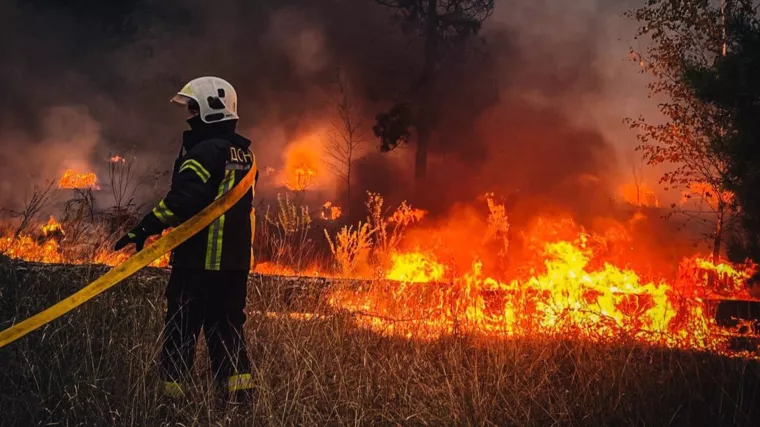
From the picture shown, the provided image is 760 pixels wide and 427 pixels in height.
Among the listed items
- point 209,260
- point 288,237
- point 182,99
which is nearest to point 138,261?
point 209,260

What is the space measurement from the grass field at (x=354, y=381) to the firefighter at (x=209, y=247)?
0.16 metres

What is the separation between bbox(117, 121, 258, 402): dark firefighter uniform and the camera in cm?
400

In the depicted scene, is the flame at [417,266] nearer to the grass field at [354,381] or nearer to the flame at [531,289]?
the flame at [531,289]

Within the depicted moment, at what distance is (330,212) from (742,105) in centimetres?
1566

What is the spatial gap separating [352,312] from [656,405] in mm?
2765

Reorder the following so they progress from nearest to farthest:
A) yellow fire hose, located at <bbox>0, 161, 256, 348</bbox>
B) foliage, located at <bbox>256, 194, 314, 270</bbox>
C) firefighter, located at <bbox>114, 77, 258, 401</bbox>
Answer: yellow fire hose, located at <bbox>0, 161, 256, 348</bbox>, firefighter, located at <bbox>114, 77, 258, 401</bbox>, foliage, located at <bbox>256, 194, 314, 270</bbox>

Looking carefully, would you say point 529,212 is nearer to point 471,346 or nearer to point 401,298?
point 401,298

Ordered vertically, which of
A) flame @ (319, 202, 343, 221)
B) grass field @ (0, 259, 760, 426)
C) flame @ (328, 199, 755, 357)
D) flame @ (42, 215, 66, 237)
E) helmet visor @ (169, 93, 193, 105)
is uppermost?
flame @ (319, 202, 343, 221)

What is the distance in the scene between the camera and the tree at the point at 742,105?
4.22 metres

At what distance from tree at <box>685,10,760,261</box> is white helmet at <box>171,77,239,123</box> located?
10.8 feet

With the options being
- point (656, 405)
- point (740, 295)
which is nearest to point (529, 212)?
point (740, 295)

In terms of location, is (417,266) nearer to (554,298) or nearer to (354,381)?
(554,298)

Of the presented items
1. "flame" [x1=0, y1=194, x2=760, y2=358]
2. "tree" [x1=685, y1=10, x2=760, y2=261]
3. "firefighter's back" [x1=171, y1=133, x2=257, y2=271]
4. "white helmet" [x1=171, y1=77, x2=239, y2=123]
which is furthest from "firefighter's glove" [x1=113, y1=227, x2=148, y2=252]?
"tree" [x1=685, y1=10, x2=760, y2=261]

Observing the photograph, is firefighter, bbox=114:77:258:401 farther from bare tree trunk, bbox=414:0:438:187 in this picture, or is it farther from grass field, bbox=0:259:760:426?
bare tree trunk, bbox=414:0:438:187
